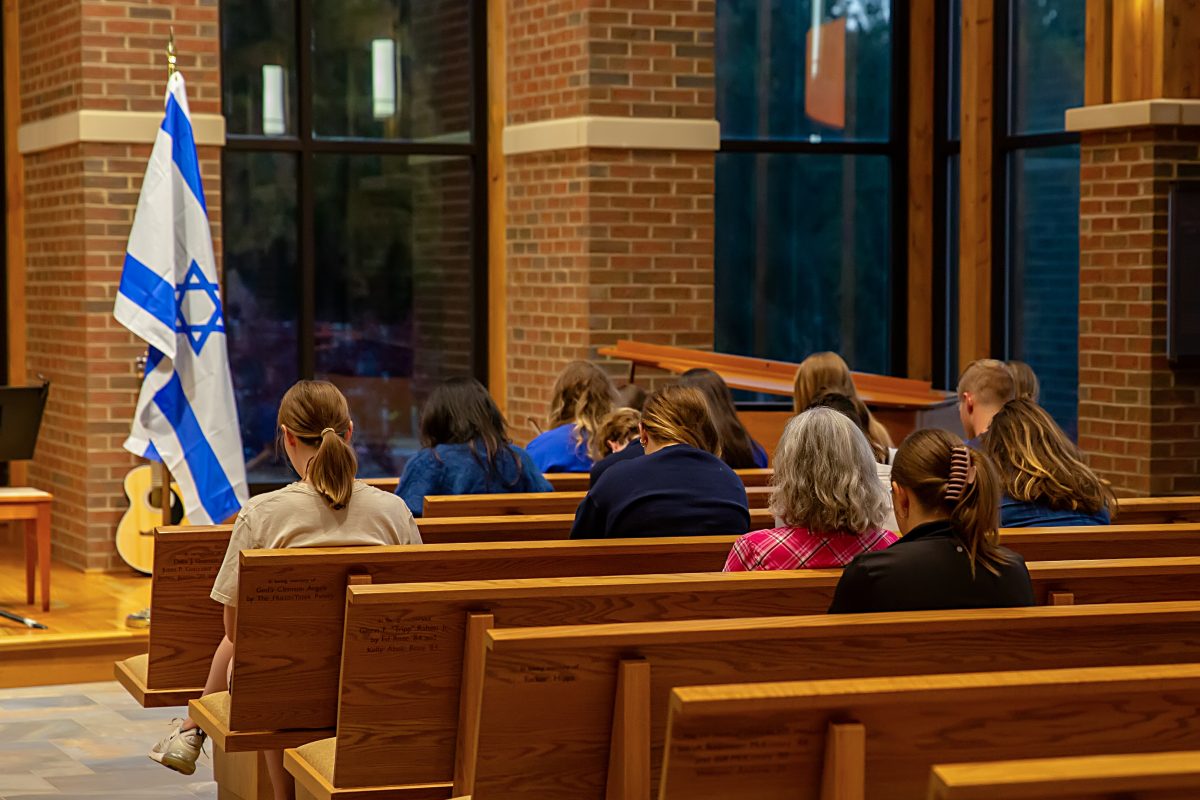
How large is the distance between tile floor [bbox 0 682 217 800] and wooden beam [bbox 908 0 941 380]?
213 inches

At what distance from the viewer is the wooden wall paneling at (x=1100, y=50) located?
Result: 8.00 meters

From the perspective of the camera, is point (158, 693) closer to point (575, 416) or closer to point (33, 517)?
point (575, 416)

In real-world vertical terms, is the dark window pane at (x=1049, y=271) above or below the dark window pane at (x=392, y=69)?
below

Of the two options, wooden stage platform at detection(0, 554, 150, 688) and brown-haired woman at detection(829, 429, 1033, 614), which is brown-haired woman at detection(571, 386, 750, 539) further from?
wooden stage platform at detection(0, 554, 150, 688)

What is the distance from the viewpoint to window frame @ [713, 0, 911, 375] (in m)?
10.5

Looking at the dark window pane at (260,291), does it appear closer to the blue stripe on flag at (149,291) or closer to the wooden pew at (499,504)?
the blue stripe on flag at (149,291)

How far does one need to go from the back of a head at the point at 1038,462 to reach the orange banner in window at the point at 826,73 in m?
5.65

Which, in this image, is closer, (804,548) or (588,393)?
(804,548)

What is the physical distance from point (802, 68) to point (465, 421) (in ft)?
16.8

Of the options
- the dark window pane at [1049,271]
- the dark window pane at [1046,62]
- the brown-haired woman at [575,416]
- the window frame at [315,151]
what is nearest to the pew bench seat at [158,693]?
the brown-haired woman at [575,416]

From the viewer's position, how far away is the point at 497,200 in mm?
10086

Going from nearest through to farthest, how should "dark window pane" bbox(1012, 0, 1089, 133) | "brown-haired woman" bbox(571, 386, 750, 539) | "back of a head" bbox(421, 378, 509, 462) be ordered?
"brown-haired woman" bbox(571, 386, 750, 539) → "back of a head" bbox(421, 378, 509, 462) → "dark window pane" bbox(1012, 0, 1089, 133)

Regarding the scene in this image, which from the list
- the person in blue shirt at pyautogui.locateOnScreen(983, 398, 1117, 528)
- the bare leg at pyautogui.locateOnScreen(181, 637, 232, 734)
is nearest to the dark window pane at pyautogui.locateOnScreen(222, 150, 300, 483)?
the bare leg at pyautogui.locateOnScreen(181, 637, 232, 734)

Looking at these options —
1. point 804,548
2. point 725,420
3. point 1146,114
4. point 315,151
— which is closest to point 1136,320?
point 1146,114
